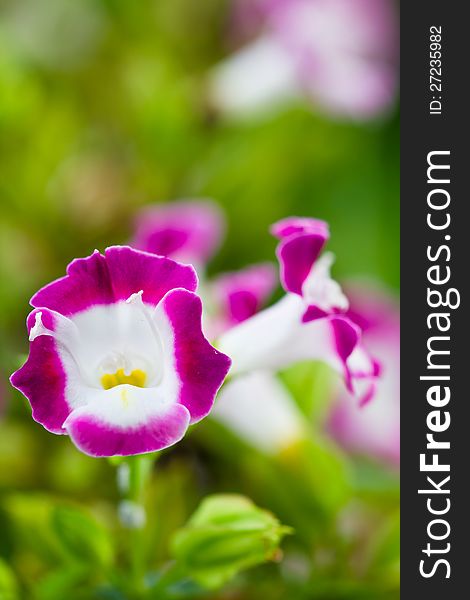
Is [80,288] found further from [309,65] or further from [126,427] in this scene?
[309,65]

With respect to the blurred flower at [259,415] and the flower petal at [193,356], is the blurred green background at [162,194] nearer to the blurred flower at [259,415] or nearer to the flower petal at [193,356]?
the blurred flower at [259,415]

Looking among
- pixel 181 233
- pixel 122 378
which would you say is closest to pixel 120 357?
pixel 122 378

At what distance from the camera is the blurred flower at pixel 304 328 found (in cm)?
36

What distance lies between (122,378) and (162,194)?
0.35m

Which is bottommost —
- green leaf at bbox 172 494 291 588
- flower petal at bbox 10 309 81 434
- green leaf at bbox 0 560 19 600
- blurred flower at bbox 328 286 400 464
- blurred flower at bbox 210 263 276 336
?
green leaf at bbox 0 560 19 600

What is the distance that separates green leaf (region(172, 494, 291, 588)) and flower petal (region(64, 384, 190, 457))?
73mm

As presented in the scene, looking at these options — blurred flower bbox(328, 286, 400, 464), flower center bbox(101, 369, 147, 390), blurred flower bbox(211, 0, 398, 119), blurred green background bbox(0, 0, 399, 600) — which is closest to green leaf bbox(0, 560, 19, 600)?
blurred green background bbox(0, 0, 399, 600)

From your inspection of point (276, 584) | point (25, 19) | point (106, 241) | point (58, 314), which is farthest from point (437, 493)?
point (25, 19)

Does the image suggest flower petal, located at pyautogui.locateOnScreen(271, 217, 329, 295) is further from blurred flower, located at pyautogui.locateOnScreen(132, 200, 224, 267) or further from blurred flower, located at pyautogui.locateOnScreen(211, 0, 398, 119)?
blurred flower, located at pyautogui.locateOnScreen(211, 0, 398, 119)

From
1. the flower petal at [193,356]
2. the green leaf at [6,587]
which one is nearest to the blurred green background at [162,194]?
the green leaf at [6,587]

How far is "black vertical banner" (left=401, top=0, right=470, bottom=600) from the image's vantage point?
0.42 metres

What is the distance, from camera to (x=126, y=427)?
31 cm

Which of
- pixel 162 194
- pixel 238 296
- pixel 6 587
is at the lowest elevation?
pixel 6 587

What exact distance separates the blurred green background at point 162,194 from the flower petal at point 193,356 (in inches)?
4.9
